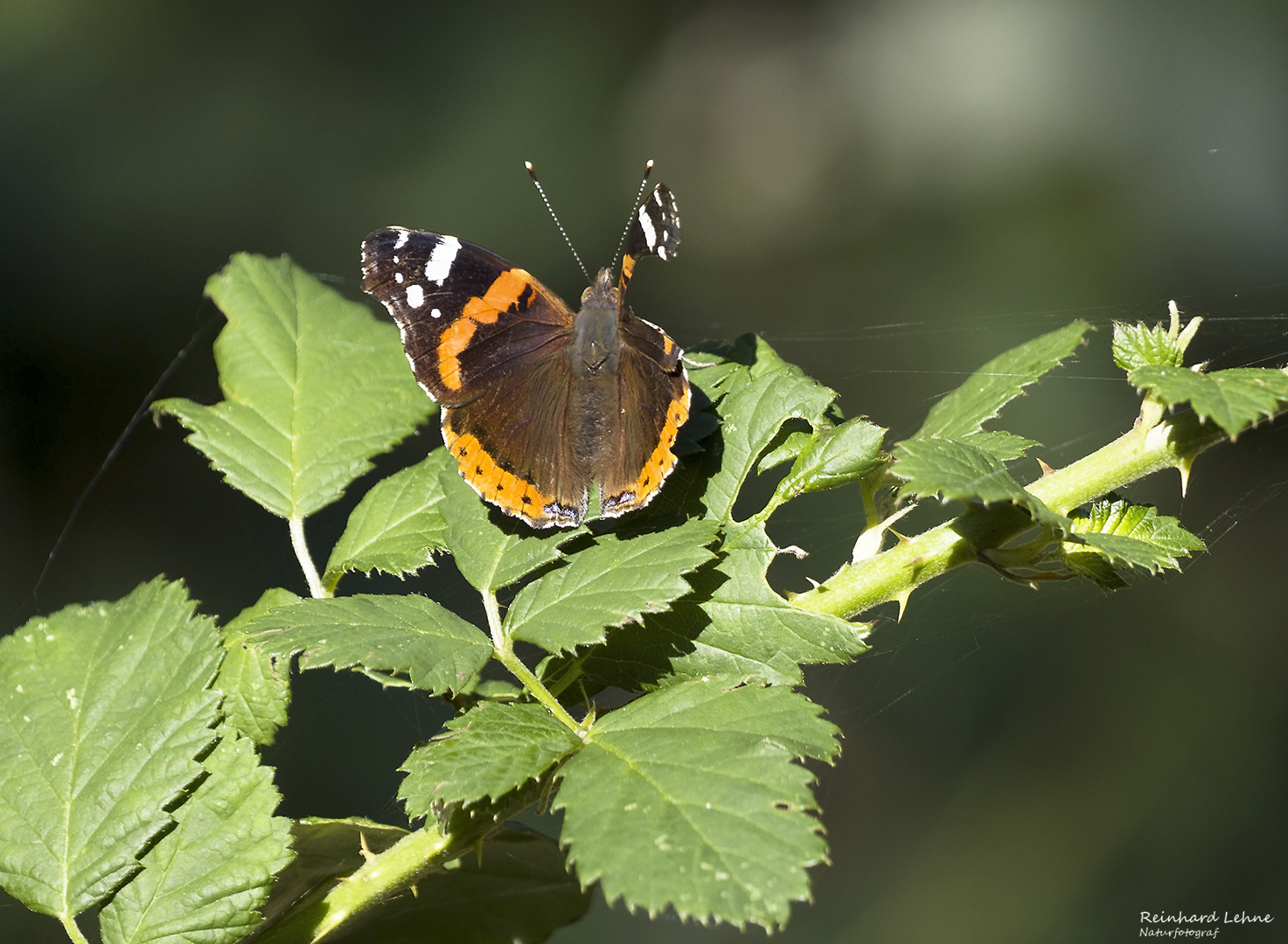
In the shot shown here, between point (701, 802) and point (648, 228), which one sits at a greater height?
point (648, 228)

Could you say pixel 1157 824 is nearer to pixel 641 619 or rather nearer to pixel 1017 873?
pixel 1017 873

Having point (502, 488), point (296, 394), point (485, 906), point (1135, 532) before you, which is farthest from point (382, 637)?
point (1135, 532)

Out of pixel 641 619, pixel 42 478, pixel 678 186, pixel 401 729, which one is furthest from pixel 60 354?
pixel 641 619

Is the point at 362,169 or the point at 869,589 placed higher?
the point at 362,169

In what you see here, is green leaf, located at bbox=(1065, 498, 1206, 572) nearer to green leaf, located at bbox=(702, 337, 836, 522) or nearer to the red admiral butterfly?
green leaf, located at bbox=(702, 337, 836, 522)

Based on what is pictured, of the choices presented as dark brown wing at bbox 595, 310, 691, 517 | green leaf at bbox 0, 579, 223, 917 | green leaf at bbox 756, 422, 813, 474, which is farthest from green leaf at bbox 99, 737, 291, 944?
green leaf at bbox 756, 422, 813, 474

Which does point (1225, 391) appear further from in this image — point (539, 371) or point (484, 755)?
point (539, 371)
